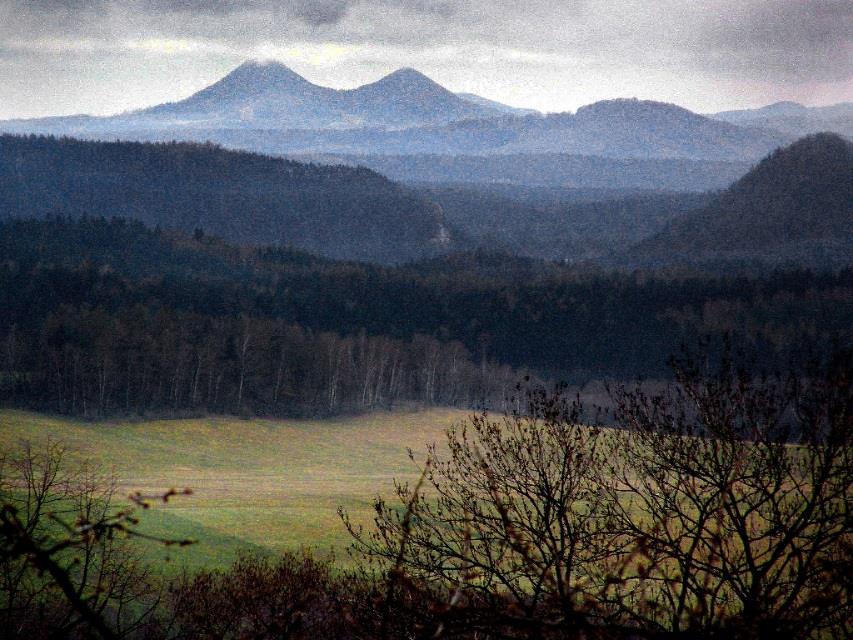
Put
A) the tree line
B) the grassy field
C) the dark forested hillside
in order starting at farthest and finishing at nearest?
the dark forested hillside, the tree line, the grassy field

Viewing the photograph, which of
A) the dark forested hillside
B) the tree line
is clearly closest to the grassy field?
the tree line

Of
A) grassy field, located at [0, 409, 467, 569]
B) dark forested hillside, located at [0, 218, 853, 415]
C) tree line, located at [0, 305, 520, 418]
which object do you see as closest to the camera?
grassy field, located at [0, 409, 467, 569]

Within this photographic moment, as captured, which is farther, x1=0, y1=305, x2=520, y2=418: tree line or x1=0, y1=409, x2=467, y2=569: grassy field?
x1=0, y1=305, x2=520, y2=418: tree line

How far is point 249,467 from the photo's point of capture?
271 ft

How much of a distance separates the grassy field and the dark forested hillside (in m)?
9.98

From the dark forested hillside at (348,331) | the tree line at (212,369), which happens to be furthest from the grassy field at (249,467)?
the dark forested hillside at (348,331)

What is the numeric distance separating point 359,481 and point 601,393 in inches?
2876

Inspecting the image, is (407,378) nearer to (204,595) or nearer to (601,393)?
(601,393)

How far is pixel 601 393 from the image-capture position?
456 ft

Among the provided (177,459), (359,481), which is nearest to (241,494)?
(359,481)

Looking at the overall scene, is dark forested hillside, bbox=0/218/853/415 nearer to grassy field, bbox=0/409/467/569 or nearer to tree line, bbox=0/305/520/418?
tree line, bbox=0/305/520/418

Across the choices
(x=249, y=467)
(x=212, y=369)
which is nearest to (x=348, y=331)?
(x=212, y=369)

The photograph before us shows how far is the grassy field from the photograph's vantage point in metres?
45.0

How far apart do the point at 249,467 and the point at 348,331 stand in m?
71.4
